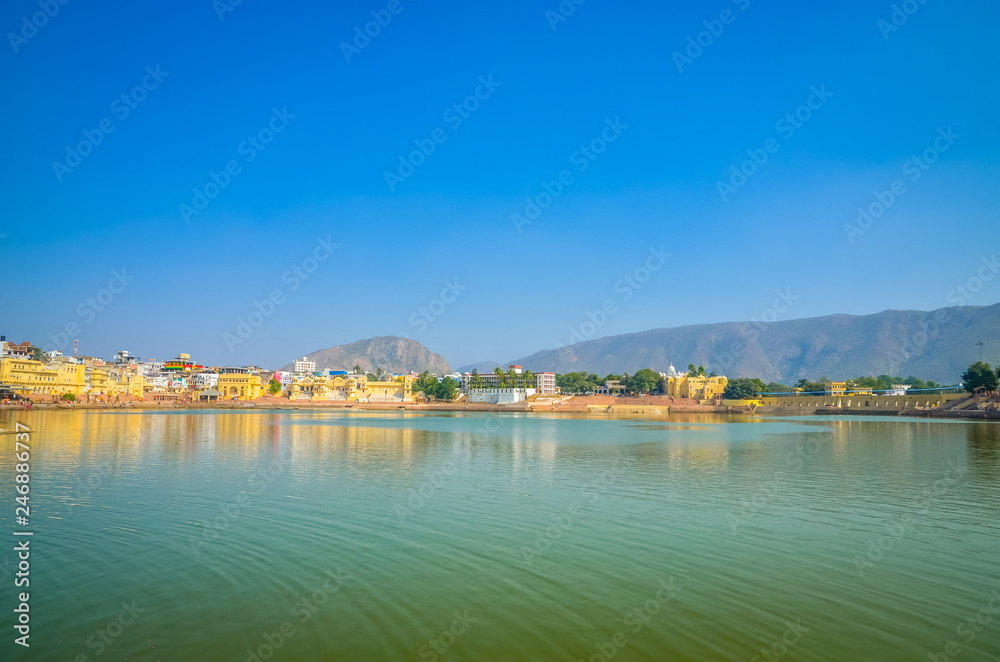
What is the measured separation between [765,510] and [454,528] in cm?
808

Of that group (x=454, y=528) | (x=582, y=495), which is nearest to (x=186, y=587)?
(x=454, y=528)

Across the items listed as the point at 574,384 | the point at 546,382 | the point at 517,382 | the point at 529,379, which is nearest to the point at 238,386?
the point at 517,382

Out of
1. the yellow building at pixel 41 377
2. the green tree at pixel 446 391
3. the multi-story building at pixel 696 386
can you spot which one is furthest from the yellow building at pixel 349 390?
the multi-story building at pixel 696 386

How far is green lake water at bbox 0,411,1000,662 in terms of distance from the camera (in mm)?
7035

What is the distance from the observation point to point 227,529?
12.4 m

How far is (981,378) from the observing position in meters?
88.6
